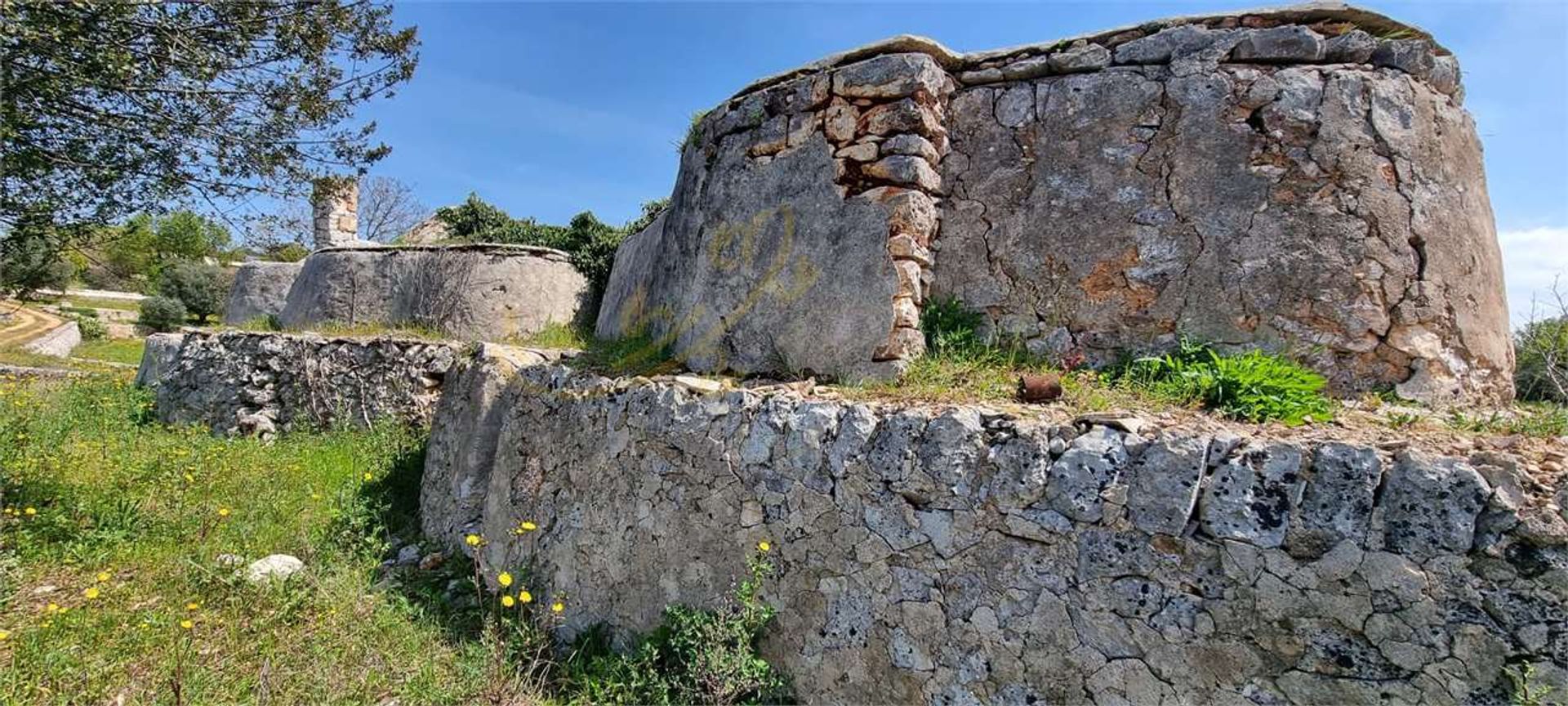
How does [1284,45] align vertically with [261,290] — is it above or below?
above

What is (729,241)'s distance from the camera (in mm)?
3881

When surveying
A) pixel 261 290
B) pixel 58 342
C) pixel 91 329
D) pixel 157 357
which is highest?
pixel 261 290

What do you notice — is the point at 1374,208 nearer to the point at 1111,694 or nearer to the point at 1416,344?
the point at 1416,344

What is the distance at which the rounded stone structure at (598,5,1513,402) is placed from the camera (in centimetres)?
291

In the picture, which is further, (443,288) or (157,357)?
(157,357)

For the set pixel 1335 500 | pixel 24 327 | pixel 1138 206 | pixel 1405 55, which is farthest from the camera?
pixel 24 327

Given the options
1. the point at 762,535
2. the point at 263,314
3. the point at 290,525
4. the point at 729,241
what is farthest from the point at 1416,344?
the point at 263,314

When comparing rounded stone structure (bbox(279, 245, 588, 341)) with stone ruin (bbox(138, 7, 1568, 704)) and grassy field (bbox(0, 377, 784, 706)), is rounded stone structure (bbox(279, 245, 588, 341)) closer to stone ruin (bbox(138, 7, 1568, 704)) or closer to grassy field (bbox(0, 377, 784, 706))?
grassy field (bbox(0, 377, 784, 706))

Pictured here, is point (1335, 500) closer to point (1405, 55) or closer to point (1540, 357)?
point (1405, 55)

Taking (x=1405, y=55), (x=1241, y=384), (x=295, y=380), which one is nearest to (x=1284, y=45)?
(x=1405, y=55)

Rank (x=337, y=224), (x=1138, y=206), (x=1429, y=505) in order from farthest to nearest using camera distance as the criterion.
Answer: (x=337, y=224) < (x=1138, y=206) < (x=1429, y=505)

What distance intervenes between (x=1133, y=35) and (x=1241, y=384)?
5.85 ft

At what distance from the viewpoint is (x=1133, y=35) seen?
3.27 metres

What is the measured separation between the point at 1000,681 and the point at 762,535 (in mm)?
1122
